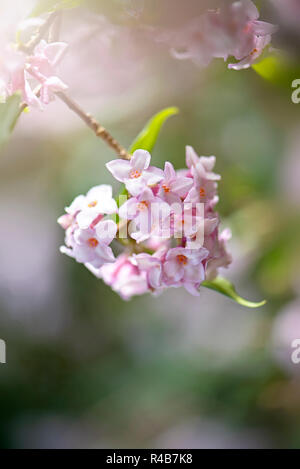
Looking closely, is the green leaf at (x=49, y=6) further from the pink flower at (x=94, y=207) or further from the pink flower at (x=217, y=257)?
the pink flower at (x=217, y=257)

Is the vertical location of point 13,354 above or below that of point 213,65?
below

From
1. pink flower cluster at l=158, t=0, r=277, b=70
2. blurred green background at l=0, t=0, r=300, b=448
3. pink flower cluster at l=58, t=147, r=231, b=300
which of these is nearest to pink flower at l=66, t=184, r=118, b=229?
pink flower cluster at l=58, t=147, r=231, b=300

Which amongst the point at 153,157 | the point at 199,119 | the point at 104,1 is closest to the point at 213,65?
the point at 199,119

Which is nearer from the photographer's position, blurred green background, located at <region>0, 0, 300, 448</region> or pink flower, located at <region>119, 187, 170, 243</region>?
pink flower, located at <region>119, 187, 170, 243</region>

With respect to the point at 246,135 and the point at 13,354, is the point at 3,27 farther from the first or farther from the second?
the point at 13,354

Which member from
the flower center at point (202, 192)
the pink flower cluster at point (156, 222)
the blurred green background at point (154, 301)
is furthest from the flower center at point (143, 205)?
the blurred green background at point (154, 301)

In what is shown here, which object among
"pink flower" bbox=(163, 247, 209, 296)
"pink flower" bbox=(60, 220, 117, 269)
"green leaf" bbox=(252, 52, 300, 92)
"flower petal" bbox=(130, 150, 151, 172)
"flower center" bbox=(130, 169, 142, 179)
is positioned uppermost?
"green leaf" bbox=(252, 52, 300, 92)

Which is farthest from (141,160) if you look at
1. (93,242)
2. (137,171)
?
(93,242)

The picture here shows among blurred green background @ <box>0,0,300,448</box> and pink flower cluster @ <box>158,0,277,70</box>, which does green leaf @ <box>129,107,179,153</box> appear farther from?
blurred green background @ <box>0,0,300,448</box>
